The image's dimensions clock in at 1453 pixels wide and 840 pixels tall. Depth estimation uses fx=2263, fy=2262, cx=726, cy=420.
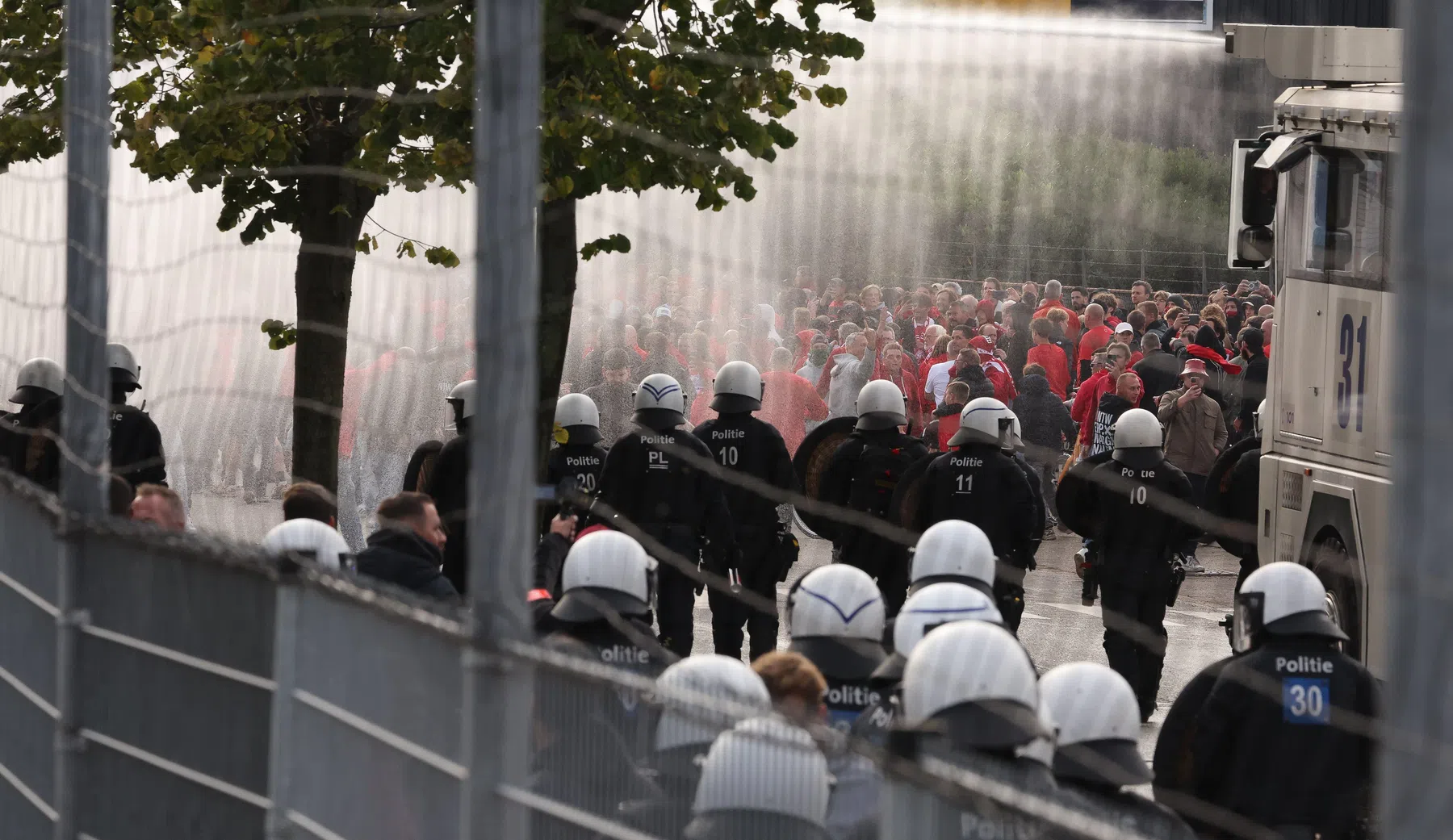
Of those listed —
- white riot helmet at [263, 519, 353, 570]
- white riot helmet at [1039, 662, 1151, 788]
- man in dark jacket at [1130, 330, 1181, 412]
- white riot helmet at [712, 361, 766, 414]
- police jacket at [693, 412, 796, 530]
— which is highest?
man in dark jacket at [1130, 330, 1181, 412]

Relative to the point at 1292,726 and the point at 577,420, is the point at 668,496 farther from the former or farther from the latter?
the point at 1292,726

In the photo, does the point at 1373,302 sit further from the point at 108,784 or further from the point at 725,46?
the point at 108,784

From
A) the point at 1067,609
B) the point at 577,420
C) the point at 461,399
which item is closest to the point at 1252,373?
the point at 1067,609

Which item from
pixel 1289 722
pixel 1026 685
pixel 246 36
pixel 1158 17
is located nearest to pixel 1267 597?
pixel 1289 722

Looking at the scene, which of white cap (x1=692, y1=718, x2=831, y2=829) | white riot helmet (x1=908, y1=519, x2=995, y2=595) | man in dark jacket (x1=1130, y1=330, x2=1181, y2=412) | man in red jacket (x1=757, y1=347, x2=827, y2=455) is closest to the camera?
white cap (x1=692, y1=718, x2=831, y2=829)

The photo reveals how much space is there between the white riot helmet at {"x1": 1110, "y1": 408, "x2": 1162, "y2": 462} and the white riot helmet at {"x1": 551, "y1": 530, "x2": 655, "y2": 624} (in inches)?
170

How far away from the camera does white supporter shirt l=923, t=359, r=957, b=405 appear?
14.5 m

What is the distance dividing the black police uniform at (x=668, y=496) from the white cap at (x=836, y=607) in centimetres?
→ 425

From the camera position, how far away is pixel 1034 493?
1056cm

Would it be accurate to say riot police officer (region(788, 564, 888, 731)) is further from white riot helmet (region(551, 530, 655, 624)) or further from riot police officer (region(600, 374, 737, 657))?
riot police officer (region(600, 374, 737, 657))

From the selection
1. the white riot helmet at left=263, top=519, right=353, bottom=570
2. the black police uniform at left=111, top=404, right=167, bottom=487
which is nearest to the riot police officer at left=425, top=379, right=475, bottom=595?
the black police uniform at left=111, top=404, right=167, bottom=487

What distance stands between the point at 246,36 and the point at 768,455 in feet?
10.4

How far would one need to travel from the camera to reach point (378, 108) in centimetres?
997

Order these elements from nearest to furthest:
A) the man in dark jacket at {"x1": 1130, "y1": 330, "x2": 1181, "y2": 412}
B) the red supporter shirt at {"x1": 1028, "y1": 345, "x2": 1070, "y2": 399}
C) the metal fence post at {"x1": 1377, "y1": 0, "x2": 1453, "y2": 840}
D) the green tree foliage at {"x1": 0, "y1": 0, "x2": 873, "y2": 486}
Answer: the metal fence post at {"x1": 1377, "y1": 0, "x2": 1453, "y2": 840} < the green tree foliage at {"x1": 0, "y1": 0, "x2": 873, "y2": 486} < the man in dark jacket at {"x1": 1130, "y1": 330, "x2": 1181, "y2": 412} < the red supporter shirt at {"x1": 1028, "y1": 345, "x2": 1070, "y2": 399}
